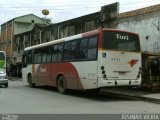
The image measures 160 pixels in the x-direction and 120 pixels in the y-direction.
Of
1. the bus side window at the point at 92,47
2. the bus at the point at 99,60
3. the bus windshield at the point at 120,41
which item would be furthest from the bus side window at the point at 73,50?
the bus windshield at the point at 120,41

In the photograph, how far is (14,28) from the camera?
54.2 metres

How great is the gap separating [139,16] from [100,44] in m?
8.18

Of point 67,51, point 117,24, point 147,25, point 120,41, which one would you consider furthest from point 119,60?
point 117,24

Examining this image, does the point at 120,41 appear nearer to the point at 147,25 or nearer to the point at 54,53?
the point at 54,53

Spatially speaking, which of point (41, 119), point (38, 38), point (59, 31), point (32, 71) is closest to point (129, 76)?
point (41, 119)

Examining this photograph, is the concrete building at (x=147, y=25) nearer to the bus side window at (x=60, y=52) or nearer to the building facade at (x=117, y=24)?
the building facade at (x=117, y=24)

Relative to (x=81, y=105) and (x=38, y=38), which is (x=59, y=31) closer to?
(x=38, y=38)

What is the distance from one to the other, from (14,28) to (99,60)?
40.2 meters

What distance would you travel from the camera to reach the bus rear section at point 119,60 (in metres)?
15.8

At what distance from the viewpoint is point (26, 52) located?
25.4m

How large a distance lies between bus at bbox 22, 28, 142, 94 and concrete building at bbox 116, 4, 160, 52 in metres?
4.47

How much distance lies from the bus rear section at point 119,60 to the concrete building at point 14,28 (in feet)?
121

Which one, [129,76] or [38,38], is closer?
[129,76]

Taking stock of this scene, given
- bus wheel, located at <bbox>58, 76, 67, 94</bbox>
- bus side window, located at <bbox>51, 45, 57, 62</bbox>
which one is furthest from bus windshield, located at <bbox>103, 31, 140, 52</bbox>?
bus side window, located at <bbox>51, 45, 57, 62</bbox>
